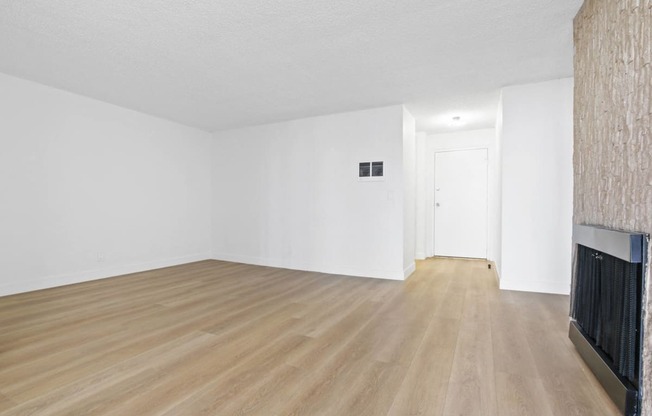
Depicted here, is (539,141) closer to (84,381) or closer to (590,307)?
(590,307)

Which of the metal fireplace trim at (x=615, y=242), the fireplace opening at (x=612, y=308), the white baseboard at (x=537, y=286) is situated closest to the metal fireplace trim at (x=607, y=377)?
the fireplace opening at (x=612, y=308)

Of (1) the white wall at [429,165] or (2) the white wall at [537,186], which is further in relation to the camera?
(1) the white wall at [429,165]

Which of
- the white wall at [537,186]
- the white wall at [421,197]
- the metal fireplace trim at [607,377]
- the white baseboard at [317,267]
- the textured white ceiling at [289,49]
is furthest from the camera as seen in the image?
the white wall at [421,197]

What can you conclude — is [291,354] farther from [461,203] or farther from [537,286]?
[461,203]

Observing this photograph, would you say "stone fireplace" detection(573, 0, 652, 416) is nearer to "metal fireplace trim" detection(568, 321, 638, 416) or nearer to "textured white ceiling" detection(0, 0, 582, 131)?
"metal fireplace trim" detection(568, 321, 638, 416)

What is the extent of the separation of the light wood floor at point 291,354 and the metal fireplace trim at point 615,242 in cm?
78

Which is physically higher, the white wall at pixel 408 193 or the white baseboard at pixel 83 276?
the white wall at pixel 408 193

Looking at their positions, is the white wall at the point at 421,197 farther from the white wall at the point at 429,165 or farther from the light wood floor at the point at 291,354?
the light wood floor at the point at 291,354

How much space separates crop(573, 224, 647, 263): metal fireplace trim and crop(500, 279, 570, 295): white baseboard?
177 centimetres

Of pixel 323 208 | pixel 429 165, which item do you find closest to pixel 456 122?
pixel 429 165

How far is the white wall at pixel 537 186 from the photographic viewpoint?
357cm

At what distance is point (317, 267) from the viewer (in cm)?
508

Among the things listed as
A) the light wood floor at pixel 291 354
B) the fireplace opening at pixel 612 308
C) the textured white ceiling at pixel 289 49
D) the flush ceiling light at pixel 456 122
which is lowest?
the light wood floor at pixel 291 354

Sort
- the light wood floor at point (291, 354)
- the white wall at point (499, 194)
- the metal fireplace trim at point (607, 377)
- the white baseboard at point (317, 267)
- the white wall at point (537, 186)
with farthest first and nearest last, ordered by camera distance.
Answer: the white baseboard at point (317, 267)
the white wall at point (499, 194)
the white wall at point (537, 186)
the light wood floor at point (291, 354)
the metal fireplace trim at point (607, 377)
